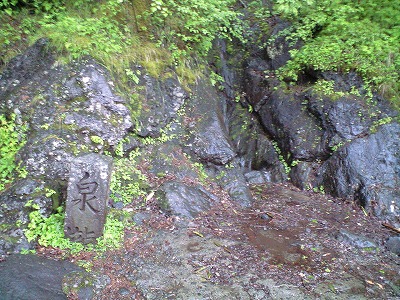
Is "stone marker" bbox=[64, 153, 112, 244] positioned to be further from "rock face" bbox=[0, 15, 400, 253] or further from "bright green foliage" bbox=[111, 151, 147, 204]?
"bright green foliage" bbox=[111, 151, 147, 204]

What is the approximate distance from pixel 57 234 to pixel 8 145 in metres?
2.05

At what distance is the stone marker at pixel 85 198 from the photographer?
16.0 ft

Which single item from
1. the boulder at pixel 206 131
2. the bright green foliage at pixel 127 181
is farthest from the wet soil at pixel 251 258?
the boulder at pixel 206 131

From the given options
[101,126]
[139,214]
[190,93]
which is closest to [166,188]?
[139,214]

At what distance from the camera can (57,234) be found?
16.1ft

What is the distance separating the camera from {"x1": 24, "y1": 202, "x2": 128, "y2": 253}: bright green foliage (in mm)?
4797

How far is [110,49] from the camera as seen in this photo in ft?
23.1

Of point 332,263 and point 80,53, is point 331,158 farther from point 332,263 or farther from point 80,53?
point 80,53

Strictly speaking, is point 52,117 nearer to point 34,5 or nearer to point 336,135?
point 34,5

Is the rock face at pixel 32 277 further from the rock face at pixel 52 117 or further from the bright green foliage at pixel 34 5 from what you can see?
the bright green foliage at pixel 34 5

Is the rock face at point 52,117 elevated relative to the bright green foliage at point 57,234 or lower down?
elevated

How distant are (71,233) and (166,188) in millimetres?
1961

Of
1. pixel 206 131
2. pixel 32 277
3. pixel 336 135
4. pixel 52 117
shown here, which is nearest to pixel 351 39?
pixel 336 135

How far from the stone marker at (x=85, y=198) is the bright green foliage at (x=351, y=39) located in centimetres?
648
